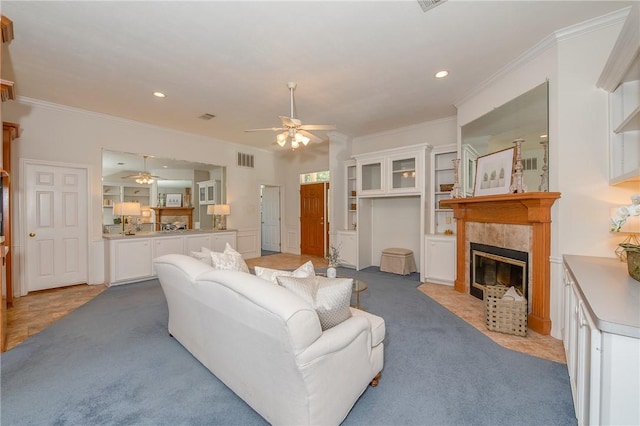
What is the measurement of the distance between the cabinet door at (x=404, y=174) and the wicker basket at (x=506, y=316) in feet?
8.07

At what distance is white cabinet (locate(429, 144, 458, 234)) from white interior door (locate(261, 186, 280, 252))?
14.7 feet

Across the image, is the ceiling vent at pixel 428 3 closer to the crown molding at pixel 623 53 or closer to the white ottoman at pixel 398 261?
the crown molding at pixel 623 53

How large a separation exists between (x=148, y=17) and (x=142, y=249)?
12.6ft

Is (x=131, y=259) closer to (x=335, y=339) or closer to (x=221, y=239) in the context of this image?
(x=221, y=239)

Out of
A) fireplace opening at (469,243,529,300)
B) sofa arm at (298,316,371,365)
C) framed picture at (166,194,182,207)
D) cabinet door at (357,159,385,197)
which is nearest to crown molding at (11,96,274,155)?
framed picture at (166,194,182,207)

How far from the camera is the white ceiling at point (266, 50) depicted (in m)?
2.23

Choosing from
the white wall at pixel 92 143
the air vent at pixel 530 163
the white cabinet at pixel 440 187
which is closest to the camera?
the air vent at pixel 530 163

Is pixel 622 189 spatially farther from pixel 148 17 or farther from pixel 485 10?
pixel 148 17

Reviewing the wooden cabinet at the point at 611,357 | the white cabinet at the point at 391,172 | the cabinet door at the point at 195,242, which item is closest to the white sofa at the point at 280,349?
the wooden cabinet at the point at 611,357

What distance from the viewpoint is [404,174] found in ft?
16.3

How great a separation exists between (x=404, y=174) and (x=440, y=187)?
0.68 metres

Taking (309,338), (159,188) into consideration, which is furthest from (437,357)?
(159,188)

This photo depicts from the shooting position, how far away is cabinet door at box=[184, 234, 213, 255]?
5.39m

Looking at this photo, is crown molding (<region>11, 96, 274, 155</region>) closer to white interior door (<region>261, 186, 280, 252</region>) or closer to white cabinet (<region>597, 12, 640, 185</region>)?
white interior door (<region>261, 186, 280, 252</region>)
